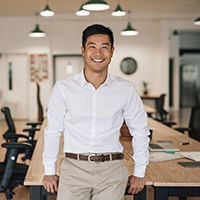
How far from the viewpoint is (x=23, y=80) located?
1309cm

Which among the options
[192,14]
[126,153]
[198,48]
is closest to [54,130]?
[126,153]

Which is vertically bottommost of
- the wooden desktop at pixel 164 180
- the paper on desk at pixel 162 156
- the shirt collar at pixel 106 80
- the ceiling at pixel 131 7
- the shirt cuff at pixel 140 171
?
the wooden desktop at pixel 164 180

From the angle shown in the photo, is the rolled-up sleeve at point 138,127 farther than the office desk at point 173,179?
No

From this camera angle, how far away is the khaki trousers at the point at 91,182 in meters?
2.06

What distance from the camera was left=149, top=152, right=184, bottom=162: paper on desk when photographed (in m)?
2.84

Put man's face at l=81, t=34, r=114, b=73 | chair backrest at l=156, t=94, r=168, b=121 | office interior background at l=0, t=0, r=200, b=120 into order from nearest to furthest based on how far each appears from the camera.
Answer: man's face at l=81, t=34, r=114, b=73
chair backrest at l=156, t=94, r=168, b=121
office interior background at l=0, t=0, r=200, b=120

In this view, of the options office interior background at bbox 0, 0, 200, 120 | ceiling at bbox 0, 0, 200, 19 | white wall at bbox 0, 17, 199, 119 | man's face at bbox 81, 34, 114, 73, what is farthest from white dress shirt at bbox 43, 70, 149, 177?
white wall at bbox 0, 17, 199, 119

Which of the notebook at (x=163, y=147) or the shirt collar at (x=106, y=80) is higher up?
the shirt collar at (x=106, y=80)

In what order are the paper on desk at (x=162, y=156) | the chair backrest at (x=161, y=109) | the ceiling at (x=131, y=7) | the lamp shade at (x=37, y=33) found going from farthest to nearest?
the ceiling at (x=131, y=7) < the lamp shade at (x=37, y=33) < the chair backrest at (x=161, y=109) < the paper on desk at (x=162, y=156)

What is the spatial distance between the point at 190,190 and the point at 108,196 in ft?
1.68

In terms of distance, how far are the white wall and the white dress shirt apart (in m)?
11.1

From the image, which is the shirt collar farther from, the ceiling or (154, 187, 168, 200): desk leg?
the ceiling

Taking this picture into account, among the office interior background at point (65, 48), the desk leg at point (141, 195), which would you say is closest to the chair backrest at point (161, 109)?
the office interior background at point (65, 48)

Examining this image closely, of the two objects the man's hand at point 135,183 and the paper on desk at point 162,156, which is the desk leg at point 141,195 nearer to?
the man's hand at point 135,183
